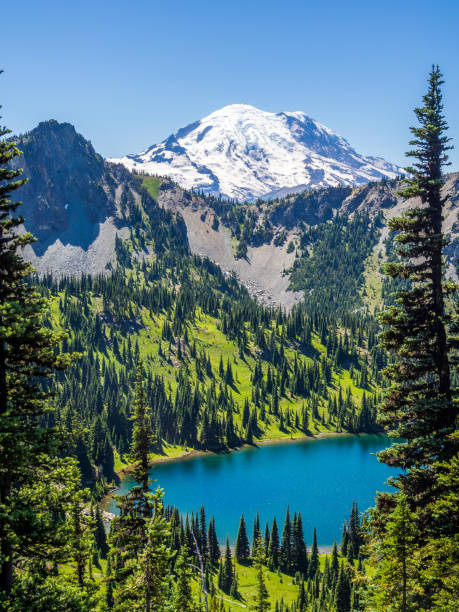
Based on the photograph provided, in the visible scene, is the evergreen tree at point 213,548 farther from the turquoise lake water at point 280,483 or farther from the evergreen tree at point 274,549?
the turquoise lake water at point 280,483

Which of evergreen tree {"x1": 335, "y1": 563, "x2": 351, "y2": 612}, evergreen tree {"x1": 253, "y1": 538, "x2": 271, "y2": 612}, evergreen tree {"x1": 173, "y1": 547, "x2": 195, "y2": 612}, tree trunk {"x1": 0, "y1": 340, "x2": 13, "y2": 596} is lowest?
evergreen tree {"x1": 335, "y1": 563, "x2": 351, "y2": 612}

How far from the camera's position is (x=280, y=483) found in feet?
485

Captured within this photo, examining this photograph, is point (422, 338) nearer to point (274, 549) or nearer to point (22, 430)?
point (22, 430)

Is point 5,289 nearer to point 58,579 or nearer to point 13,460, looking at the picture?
point 13,460

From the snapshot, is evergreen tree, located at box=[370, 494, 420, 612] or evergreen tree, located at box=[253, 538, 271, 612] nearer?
evergreen tree, located at box=[370, 494, 420, 612]

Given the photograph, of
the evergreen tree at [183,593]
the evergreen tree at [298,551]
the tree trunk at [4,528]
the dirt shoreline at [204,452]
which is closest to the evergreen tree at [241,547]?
the evergreen tree at [298,551]

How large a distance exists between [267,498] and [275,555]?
34.9m

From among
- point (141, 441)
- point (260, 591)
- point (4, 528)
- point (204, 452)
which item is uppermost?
point (4, 528)

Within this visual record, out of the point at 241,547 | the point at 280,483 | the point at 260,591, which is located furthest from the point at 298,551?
the point at 260,591

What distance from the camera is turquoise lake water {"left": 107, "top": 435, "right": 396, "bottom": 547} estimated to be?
414ft

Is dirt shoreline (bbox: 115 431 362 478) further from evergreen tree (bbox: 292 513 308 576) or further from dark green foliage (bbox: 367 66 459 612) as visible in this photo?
dark green foliage (bbox: 367 66 459 612)

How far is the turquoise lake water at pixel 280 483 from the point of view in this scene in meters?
126

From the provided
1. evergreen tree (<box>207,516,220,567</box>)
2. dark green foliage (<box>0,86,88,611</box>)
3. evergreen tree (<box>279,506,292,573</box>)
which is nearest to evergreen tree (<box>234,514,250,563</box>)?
evergreen tree (<box>207,516,220,567</box>)

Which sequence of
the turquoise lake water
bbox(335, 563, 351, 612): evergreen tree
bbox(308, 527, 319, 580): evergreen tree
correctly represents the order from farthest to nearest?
the turquoise lake water, bbox(308, 527, 319, 580): evergreen tree, bbox(335, 563, 351, 612): evergreen tree
